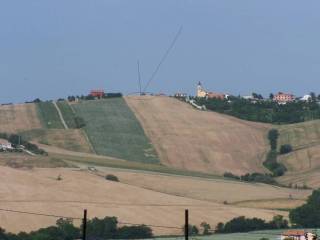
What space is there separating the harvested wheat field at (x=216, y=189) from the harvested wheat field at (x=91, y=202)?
16.0ft

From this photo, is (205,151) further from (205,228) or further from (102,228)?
(102,228)

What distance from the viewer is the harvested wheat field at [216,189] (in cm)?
13575

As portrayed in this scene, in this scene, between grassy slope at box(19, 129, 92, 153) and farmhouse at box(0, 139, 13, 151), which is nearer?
farmhouse at box(0, 139, 13, 151)

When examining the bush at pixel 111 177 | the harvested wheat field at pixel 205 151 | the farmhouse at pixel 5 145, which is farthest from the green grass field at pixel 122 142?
the bush at pixel 111 177

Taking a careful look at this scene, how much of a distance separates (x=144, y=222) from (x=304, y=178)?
58058 millimetres

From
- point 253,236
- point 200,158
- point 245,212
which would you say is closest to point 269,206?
point 245,212

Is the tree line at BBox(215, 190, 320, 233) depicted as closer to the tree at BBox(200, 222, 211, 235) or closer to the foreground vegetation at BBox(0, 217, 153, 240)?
the tree at BBox(200, 222, 211, 235)

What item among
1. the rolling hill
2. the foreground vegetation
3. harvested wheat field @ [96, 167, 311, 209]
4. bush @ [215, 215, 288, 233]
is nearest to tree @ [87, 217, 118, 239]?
the foreground vegetation

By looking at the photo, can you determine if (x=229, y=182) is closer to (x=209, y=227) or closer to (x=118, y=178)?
(x=118, y=178)

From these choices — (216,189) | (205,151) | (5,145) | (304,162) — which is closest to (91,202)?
(216,189)

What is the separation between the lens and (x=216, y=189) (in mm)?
144000

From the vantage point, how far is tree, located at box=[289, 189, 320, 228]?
384 feet

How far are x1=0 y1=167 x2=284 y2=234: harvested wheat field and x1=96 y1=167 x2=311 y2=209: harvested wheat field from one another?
4.89m

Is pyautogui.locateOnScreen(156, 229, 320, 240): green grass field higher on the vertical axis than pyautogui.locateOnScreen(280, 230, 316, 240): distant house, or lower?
higher
